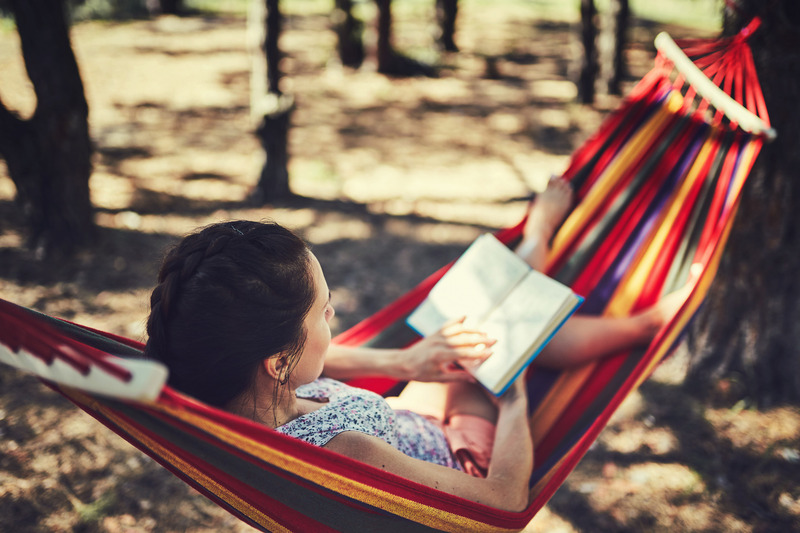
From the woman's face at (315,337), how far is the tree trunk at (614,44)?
4.91 meters

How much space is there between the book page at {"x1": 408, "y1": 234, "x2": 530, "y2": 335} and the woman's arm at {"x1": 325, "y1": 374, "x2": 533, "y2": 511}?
0.28 meters

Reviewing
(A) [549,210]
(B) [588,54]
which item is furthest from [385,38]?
(A) [549,210]

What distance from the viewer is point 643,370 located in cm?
148

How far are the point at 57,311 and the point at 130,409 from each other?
206cm

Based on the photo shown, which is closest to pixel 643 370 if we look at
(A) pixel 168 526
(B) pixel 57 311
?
(A) pixel 168 526

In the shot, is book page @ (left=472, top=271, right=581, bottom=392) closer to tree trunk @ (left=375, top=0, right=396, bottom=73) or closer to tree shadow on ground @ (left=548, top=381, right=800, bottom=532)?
tree shadow on ground @ (left=548, top=381, right=800, bottom=532)

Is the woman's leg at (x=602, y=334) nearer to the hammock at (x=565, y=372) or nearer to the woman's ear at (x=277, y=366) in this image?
the hammock at (x=565, y=372)

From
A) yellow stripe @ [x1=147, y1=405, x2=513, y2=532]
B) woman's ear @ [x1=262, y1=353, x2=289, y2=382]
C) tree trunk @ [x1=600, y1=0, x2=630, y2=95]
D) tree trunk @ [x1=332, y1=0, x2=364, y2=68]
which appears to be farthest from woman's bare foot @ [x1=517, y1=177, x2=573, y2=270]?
tree trunk @ [x1=332, y1=0, x2=364, y2=68]

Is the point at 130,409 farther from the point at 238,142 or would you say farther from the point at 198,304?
the point at 238,142

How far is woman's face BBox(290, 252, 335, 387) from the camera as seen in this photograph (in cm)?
102

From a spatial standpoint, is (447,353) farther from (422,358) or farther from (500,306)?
(500,306)

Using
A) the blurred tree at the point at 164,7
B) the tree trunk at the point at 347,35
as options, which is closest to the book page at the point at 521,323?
the tree trunk at the point at 347,35

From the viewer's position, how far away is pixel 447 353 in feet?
4.56

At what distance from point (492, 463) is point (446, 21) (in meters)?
6.88
